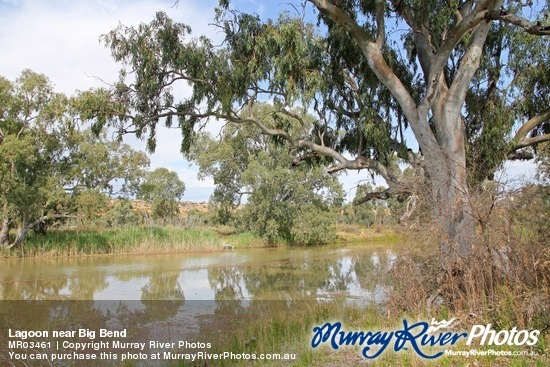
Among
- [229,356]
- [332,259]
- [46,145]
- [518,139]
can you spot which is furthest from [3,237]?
[518,139]

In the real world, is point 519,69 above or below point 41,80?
below

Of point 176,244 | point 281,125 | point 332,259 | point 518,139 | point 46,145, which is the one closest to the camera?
point 518,139

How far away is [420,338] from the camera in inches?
136

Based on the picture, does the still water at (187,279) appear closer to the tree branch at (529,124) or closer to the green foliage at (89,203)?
the green foliage at (89,203)

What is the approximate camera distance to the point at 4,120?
1606cm

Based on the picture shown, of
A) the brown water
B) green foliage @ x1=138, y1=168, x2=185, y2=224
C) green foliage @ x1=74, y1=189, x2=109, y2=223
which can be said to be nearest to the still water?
the brown water

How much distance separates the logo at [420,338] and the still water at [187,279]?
102cm

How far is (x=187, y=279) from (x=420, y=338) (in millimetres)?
8582

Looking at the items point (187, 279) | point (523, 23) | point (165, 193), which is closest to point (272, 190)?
point (165, 193)

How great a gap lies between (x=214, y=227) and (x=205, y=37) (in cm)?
1870

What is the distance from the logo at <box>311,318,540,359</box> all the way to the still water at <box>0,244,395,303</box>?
1.02 m

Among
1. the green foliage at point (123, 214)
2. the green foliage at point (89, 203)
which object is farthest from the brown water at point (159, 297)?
the green foliage at point (123, 214)

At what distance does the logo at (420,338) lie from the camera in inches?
123

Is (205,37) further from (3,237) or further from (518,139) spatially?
(3,237)
